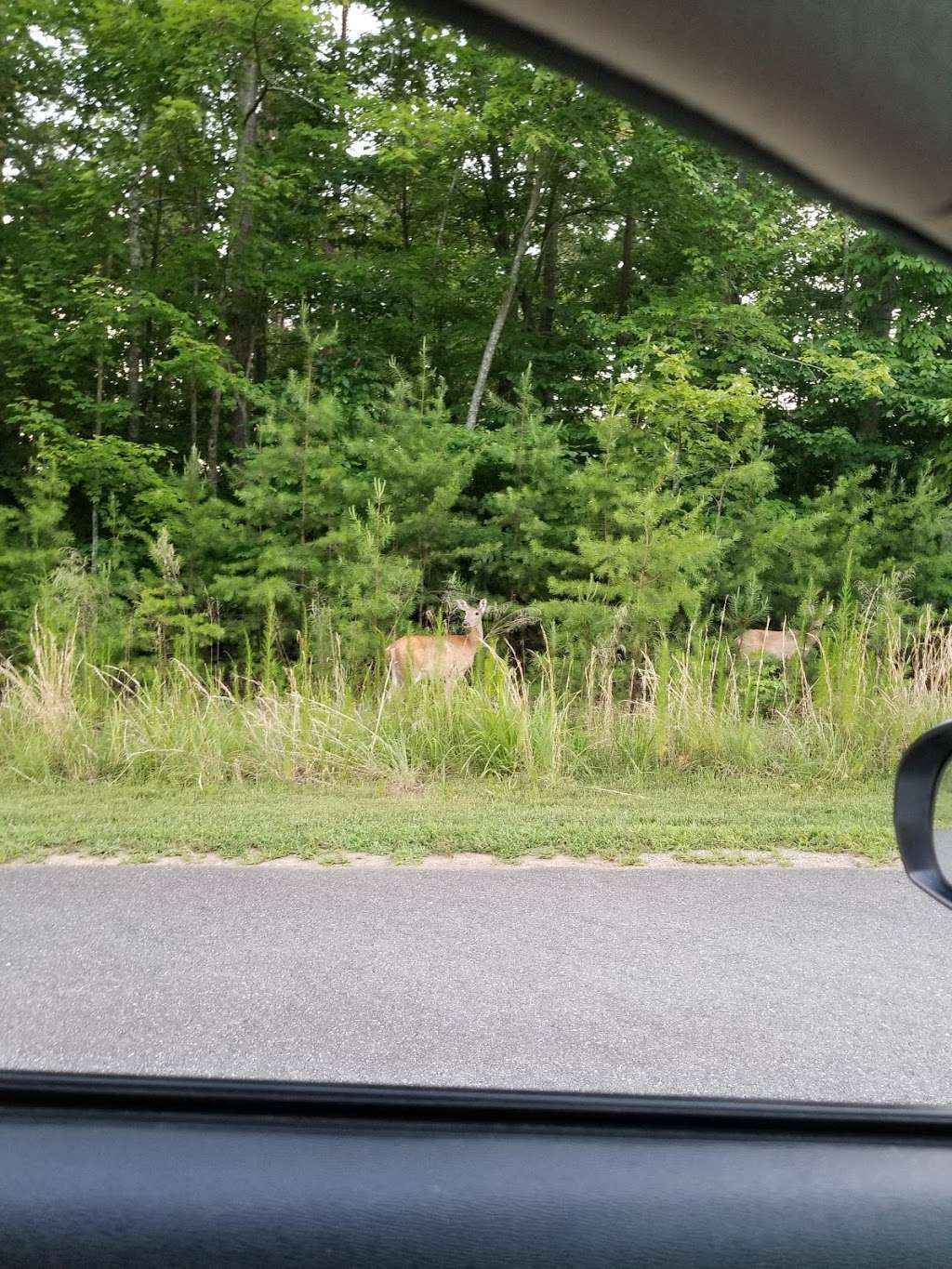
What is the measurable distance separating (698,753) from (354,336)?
23.3 feet

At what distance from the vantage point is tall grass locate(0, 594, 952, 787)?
19.1ft

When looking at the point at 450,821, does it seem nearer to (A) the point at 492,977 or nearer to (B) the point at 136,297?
(A) the point at 492,977

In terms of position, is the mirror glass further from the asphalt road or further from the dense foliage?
the dense foliage

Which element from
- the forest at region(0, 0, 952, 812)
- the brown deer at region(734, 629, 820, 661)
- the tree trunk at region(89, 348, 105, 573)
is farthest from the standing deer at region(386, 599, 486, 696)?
the tree trunk at region(89, 348, 105, 573)

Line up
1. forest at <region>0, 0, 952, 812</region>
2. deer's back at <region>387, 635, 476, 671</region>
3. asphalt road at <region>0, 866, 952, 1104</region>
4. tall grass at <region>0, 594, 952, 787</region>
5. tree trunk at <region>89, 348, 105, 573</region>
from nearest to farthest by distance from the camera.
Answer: asphalt road at <region>0, 866, 952, 1104</region>
tall grass at <region>0, 594, 952, 787</region>
deer's back at <region>387, 635, 476, 671</region>
forest at <region>0, 0, 952, 812</region>
tree trunk at <region>89, 348, 105, 573</region>

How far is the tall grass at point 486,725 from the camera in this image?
5820 mm

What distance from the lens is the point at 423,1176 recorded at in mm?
995

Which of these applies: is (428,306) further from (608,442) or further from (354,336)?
(608,442)

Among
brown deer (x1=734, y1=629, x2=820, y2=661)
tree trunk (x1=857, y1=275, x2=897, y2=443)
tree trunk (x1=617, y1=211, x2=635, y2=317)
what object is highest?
tree trunk (x1=617, y1=211, x2=635, y2=317)

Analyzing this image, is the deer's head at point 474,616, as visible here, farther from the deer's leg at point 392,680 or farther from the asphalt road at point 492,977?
the asphalt road at point 492,977

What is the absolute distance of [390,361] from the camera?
10.1 m

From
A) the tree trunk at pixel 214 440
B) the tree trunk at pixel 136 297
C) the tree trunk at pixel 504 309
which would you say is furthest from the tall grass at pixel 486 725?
the tree trunk at pixel 504 309

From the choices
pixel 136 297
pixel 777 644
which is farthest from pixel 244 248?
pixel 777 644

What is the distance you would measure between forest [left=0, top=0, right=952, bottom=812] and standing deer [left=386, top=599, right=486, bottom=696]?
27 centimetres
